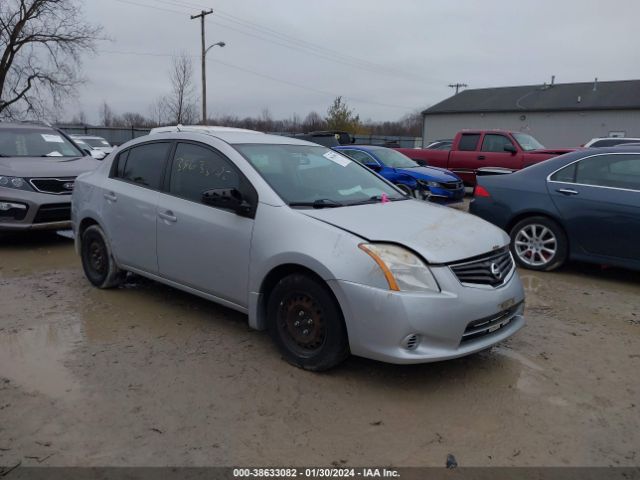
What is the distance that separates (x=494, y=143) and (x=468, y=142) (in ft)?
2.56

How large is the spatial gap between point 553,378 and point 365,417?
1.45m

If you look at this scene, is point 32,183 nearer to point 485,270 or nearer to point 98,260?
point 98,260

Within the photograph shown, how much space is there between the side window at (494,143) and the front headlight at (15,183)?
1063 cm

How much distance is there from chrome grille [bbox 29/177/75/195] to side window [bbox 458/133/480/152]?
10028 millimetres

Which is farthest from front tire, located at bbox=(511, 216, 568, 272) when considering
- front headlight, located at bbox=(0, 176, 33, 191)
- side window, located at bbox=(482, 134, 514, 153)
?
side window, located at bbox=(482, 134, 514, 153)

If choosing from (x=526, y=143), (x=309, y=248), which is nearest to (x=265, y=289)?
(x=309, y=248)

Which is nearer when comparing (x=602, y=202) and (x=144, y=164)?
(x=144, y=164)

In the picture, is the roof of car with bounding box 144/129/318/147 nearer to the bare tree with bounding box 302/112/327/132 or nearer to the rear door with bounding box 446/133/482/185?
the rear door with bounding box 446/133/482/185

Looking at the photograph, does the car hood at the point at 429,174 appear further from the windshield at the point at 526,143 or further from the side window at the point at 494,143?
the windshield at the point at 526,143

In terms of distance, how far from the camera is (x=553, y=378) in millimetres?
3557

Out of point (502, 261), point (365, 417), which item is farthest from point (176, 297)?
point (502, 261)

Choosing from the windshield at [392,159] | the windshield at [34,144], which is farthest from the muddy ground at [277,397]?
the windshield at [392,159]

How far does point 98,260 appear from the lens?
17.6 feet

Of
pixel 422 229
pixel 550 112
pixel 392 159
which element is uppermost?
pixel 550 112
